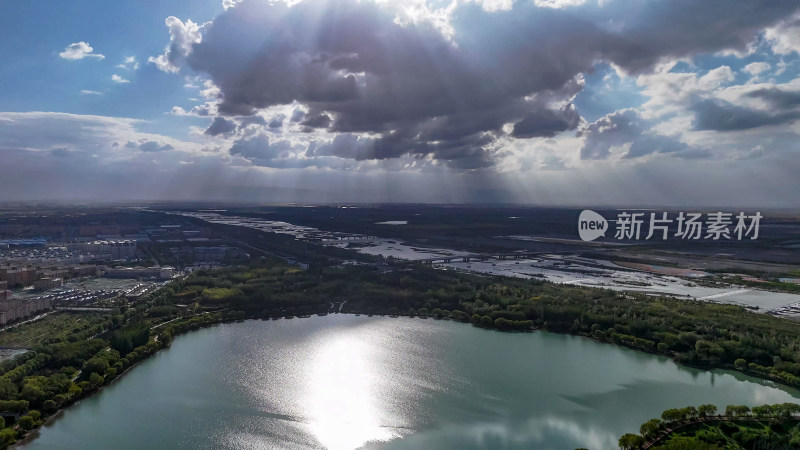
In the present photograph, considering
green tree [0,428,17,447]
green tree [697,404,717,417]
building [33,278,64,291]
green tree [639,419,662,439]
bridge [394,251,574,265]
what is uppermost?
bridge [394,251,574,265]

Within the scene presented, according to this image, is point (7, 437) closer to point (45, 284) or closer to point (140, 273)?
point (45, 284)

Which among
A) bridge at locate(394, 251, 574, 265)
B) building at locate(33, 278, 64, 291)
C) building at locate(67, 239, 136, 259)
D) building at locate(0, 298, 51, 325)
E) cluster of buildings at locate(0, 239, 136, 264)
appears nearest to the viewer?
building at locate(0, 298, 51, 325)

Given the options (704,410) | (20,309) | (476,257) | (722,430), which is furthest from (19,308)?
(476,257)

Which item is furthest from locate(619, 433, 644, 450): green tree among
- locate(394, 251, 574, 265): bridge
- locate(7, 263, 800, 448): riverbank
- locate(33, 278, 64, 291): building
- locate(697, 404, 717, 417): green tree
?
locate(33, 278, 64, 291): building

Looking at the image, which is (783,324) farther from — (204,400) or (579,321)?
(204,400)

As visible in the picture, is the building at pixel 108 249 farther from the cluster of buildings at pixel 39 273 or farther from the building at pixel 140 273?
the building at pixel 140 273

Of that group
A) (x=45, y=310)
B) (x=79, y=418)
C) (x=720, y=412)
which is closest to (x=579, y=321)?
(x=720, y=412)

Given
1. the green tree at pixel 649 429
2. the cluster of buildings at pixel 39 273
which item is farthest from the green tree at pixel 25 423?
the cluster of buildings at pixel 39 273

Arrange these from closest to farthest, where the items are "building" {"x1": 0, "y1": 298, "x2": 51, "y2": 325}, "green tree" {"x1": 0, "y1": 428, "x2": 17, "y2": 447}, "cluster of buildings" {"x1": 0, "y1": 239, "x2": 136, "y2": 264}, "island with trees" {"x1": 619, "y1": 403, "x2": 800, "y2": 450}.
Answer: "island with trees" {"x1": 619, "y1": 403, "x2": 800, "y2": 450}, "green tree" {"x1": 0, "y1": 428, "x2": 17, "y2": 447}, "building" {"x1": 0, "y1": 298, "x2": 51, "y2": 325}, "cluster of buildings" {"x1": 0, "y1": 239, "x2": 136, "y2": 264}

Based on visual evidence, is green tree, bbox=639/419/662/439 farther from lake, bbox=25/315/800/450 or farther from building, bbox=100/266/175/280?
building, bbox=100/266/175/280
